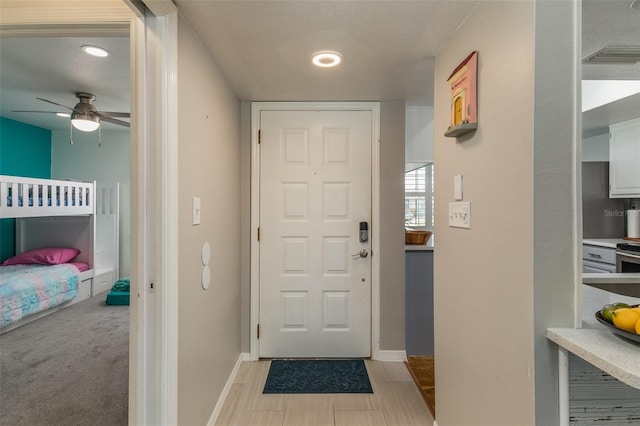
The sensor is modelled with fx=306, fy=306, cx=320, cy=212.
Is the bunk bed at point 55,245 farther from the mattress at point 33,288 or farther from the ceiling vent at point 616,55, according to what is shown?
the ceiling vent at point 616,55

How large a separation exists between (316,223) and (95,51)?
6.76 feet

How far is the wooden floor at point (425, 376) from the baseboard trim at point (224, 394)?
1.36 meters

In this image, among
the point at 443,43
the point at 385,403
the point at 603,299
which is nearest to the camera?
the point at 603,299

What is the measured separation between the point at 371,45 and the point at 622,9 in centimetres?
109

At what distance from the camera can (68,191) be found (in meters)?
3.95

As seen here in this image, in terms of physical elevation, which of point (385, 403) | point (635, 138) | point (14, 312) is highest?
point (635, 138)

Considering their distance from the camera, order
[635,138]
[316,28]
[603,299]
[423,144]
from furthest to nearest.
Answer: [423,144]
[635,138]
[316,28]
[603,299]

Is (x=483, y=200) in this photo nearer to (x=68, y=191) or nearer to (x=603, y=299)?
(x=603, y=299)

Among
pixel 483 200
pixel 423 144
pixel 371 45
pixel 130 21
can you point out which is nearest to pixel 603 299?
pixel 483 200

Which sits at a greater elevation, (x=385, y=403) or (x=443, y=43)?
(x=443, y=43)

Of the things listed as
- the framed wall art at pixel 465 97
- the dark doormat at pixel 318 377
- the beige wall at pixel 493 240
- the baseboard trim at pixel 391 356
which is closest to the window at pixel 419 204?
the baseboard trim at pixel 391 356

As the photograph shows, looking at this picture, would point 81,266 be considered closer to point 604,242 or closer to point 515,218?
point 515,218

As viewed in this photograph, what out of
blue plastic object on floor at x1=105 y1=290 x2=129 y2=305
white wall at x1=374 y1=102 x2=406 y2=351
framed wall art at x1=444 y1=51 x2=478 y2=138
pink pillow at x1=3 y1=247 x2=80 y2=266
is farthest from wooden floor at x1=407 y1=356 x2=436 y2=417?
pink pillow at x1=3 y1=247 x2=80 y2=266

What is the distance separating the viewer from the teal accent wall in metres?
3.97
